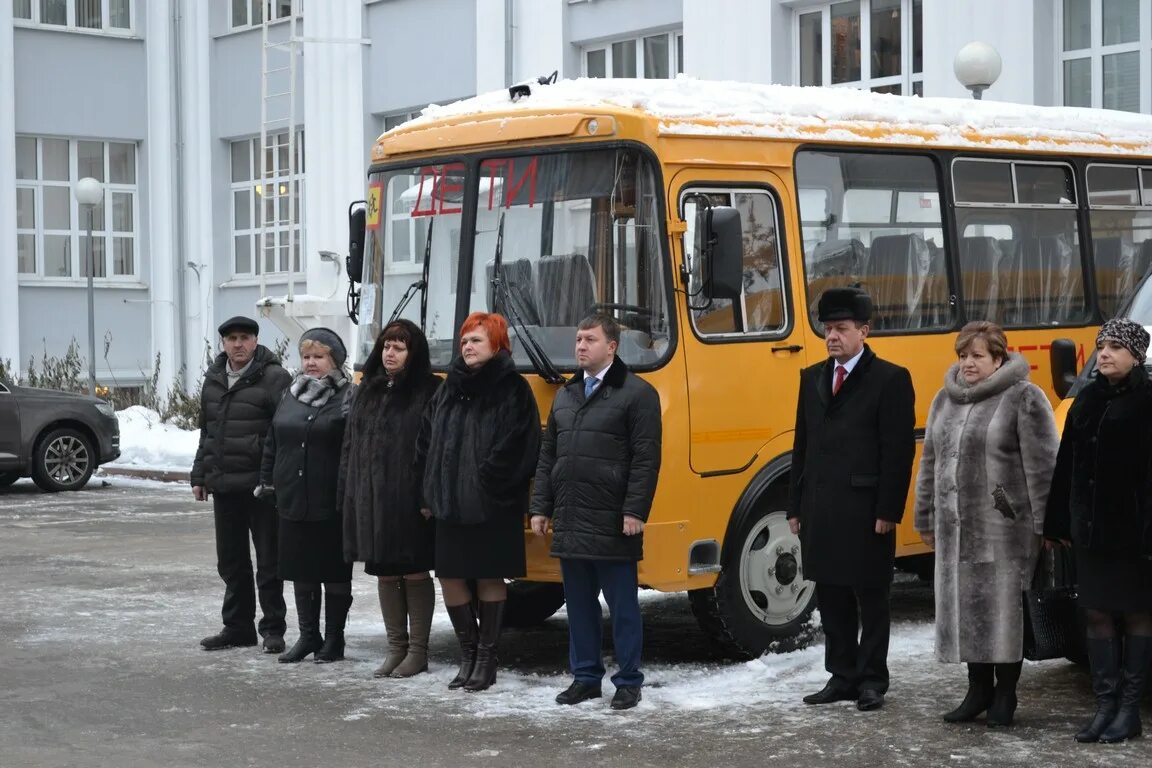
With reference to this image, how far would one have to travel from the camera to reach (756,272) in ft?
32.4

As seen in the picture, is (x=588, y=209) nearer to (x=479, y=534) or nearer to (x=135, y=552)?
(x=479, y=534)

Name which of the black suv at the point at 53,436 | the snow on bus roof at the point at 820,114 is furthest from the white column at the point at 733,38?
the snow on bus roof at the point at 820,114

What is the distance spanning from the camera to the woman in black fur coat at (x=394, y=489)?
917 centimetres

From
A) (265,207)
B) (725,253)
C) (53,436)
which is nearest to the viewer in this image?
(725,253)

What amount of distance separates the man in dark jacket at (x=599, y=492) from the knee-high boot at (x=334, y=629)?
1.58 m

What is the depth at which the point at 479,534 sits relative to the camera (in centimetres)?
895

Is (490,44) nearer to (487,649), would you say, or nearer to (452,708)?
(487,649)

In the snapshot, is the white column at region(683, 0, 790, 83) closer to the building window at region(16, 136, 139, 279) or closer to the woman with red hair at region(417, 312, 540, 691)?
the woman with red hair at region(417, 312, 540, 691)

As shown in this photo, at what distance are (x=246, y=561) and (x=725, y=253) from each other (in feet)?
10.6

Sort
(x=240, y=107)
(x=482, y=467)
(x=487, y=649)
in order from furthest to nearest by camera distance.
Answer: (x=240, y=107) < (x=487, y=649) < (x=482, y=467)

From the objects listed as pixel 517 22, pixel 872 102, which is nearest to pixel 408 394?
pixel 872 102

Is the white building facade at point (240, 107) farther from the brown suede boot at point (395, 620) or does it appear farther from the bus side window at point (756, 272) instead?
the brown suede boot at point (395, 620)

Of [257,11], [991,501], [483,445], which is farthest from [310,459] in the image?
[257,11]

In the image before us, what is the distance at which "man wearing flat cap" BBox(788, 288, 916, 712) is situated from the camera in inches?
326
